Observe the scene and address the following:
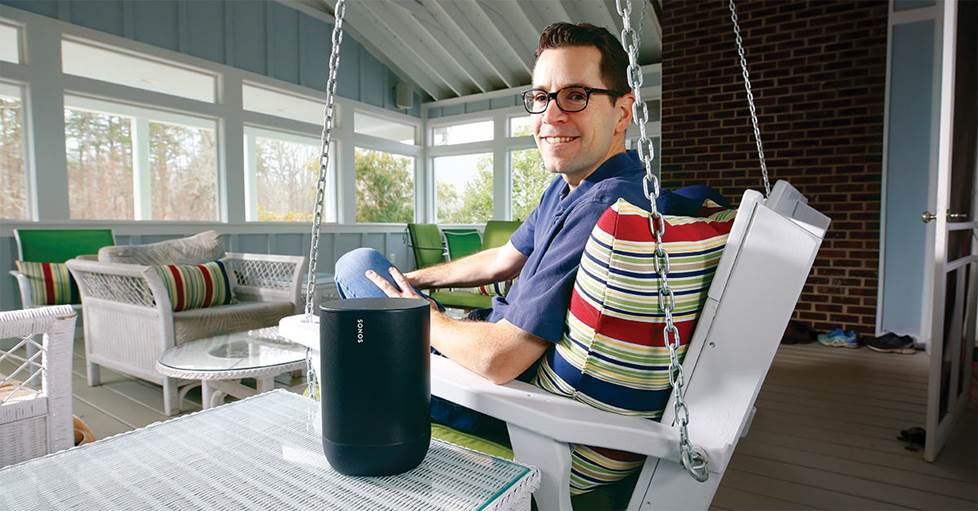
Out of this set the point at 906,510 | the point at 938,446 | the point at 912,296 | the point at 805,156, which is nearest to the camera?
the point at 906,510

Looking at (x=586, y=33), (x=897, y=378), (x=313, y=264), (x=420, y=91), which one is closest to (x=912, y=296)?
(x=897, y=378)

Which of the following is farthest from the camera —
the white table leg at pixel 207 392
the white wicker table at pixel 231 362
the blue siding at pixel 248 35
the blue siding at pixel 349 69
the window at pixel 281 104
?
the blue siding at pixel 349 69

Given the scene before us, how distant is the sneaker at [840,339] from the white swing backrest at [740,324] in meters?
3.88

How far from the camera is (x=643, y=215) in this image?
0.79 m

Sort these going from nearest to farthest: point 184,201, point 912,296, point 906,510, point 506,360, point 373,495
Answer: point 373,495, point 506,360, point 906,510, point 912,296, point 184,201

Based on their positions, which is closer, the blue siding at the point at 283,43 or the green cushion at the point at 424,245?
the green cushion at the point at 424,245

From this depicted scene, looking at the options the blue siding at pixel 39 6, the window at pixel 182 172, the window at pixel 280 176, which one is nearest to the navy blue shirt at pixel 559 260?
the blue siding at pixel 39 6

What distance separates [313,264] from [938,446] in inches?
98.9

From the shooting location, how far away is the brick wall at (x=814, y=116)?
4.02m

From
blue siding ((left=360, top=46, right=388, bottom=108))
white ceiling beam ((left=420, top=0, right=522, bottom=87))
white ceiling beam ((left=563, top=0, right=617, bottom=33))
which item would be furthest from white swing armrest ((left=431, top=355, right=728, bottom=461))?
blue siding ((left=360, top=46, right=388, bottom=108))

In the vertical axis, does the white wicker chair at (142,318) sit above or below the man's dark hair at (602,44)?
below

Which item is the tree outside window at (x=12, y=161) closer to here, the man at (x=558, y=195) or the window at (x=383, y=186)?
the window at (x=383, y=186)

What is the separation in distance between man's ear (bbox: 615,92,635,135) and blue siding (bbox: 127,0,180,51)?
17.9 feet

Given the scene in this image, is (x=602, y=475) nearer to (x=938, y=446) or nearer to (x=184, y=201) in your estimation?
(x=938, y=446)
